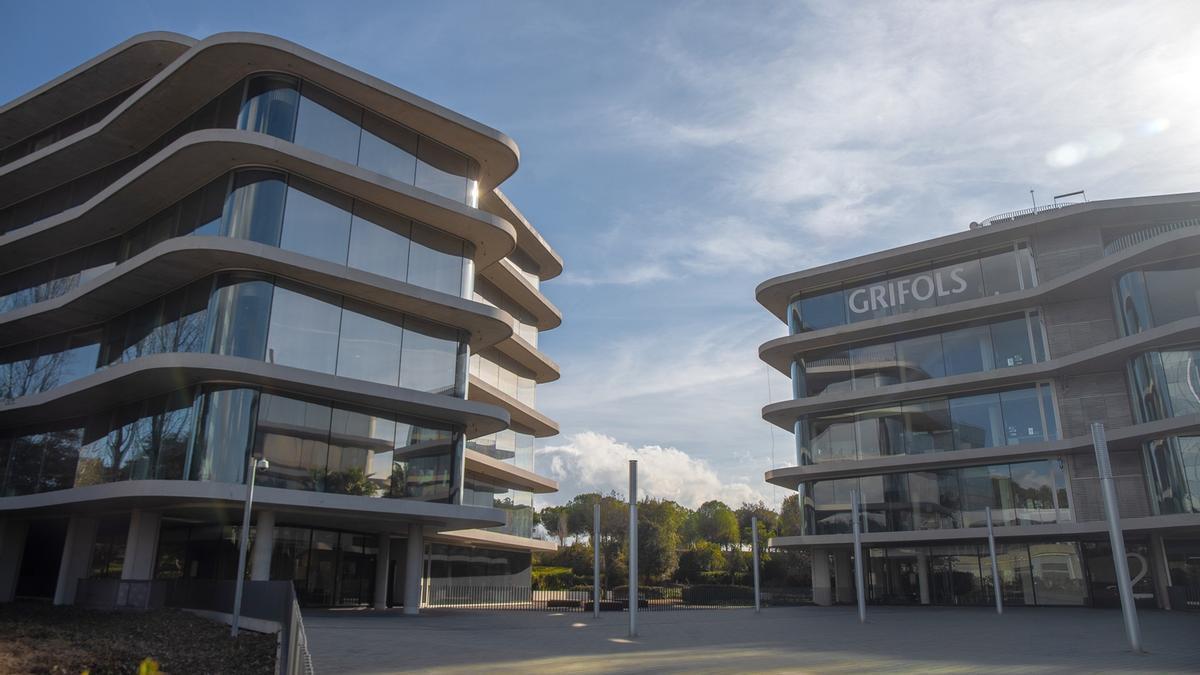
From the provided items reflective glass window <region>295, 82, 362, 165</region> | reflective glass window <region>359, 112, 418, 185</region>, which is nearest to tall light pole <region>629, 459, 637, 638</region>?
reflective glass window <region>359, 112, 418, 185</region>

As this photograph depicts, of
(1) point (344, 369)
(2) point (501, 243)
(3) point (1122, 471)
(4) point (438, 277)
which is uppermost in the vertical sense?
(2) point (501, 243)

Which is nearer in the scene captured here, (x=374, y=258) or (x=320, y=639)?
(x=320, y=639)

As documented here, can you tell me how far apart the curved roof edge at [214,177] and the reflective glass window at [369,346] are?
12.4 feet

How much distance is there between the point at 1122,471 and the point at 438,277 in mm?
27326

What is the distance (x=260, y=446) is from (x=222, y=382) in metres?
2.17

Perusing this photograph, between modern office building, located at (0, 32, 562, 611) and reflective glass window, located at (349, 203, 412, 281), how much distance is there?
0.23 feet

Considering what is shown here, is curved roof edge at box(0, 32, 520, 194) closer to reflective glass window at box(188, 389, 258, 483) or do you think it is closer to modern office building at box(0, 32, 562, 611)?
modern office building at box(0, 32, 562, 611)

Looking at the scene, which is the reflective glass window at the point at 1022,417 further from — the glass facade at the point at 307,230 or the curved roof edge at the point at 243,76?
the glass facade at the point at 307,230

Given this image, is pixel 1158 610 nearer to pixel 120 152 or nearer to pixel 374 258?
pixel 374 258

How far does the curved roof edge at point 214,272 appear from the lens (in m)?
23.4

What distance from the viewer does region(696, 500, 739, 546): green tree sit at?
350 feet

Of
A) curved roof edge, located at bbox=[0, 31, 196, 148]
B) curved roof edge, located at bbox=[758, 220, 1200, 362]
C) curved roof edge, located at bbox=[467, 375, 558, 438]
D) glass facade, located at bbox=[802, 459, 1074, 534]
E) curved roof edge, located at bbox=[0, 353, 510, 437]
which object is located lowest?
glass facade, located at bbox=[802, 459, 1074, 534]

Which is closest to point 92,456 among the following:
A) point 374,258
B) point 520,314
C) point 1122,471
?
point 374,258

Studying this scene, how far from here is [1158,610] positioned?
A: 31.0 metres
